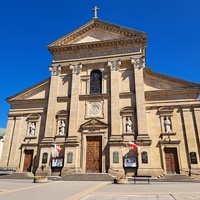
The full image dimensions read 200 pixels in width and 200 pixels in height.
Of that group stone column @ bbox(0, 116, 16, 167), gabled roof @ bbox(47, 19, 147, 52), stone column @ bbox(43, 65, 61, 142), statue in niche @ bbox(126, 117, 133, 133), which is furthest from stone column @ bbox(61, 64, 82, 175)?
stone column @ bbox(0, 116, 16, 167)

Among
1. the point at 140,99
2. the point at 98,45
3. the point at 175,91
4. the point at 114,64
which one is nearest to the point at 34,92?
the point at 98,45

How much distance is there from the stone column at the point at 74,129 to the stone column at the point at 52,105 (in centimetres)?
206

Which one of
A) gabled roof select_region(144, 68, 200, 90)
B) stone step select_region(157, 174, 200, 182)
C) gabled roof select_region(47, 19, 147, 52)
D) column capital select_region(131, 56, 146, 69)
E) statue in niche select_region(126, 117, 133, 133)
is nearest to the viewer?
stone step select_region(157, 174, 200, 182)

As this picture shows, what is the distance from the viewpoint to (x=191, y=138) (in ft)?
59.9

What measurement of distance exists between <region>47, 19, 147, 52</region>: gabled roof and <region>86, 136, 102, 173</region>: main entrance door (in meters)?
12.1

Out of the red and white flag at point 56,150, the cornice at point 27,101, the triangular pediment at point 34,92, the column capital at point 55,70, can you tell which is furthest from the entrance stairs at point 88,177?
the column capital at point 55,70

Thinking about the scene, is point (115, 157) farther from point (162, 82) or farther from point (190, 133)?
point (162, 82)

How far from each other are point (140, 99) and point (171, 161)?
6.79m

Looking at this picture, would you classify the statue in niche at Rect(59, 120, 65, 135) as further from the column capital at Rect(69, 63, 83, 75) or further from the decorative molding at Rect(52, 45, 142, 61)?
the decorative molding at Rect(52, 45, 142, 61)

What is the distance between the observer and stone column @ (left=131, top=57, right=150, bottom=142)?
1881 centimetres

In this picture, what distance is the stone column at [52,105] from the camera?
21.0 metres

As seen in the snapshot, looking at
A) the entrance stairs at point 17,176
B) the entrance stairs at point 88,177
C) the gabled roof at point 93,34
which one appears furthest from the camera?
→ the gabled roof at point 93,34

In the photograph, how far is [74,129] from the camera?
20.6 metres

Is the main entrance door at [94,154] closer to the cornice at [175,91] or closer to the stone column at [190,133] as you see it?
the cornice at [175,91]
